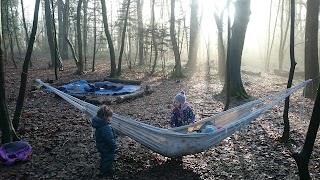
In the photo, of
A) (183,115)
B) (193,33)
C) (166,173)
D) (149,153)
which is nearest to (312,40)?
(183,115)

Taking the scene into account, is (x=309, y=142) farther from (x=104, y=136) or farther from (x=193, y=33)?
(x=193, y=33)

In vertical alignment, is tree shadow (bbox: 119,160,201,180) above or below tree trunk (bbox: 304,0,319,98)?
below

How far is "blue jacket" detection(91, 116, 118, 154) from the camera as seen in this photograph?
3.47 m

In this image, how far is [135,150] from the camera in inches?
176

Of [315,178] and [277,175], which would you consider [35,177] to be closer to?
[277,175]

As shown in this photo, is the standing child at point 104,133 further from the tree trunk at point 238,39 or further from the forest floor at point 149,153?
the tree trunk at point 238,39

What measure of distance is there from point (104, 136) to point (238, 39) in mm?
5709

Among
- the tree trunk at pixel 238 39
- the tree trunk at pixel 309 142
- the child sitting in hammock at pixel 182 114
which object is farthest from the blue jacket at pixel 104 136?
the tree trunk at pixel 238 39

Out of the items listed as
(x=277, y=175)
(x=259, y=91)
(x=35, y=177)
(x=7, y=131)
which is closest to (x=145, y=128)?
(x=35, y=177)

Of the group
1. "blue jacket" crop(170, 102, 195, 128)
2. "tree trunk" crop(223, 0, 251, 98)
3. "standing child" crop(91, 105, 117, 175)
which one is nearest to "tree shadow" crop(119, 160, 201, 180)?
"standing child" crop(91, 105, 117, 175)

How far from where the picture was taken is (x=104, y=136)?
11.4 feet

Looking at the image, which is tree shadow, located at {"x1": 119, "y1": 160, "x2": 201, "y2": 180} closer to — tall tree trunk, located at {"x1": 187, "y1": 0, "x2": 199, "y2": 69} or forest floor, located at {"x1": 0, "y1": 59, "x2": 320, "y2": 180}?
forest floor, located at {"x1": 0, "y1": 59, "x2": 320, "y2": 180}

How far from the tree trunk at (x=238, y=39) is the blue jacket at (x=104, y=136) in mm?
5338

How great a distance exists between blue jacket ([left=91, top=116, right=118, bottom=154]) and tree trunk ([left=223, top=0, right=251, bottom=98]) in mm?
5338
